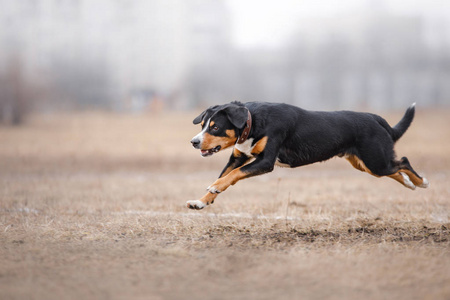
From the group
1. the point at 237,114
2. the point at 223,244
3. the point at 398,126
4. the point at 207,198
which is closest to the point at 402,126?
the point at 398,126

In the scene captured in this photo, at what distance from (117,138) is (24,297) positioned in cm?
2585

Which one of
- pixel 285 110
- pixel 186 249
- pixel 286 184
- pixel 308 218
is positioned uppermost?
pixel 285 110

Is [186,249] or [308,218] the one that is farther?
[308,218]

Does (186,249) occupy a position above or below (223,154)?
above

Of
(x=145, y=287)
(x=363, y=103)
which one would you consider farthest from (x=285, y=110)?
(x=363, y=103)

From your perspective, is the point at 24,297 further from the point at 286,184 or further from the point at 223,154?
the point at 223,154

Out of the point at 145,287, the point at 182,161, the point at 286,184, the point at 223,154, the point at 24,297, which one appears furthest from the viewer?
the point at 223,154

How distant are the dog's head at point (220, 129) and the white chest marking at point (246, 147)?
0.14 m

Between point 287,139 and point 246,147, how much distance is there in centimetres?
60

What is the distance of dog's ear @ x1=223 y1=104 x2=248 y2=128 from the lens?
19.7ft

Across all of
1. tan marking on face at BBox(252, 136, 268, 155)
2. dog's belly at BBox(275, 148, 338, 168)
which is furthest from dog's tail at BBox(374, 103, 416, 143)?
tan marking on face at BBox(252, 136, 268, 155)

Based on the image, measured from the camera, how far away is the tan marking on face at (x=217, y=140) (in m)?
6.15

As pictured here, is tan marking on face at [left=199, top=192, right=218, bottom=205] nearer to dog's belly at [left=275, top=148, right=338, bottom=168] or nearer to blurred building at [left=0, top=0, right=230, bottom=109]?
dog's belly at [left=275, top=148, right=338, bottom=168]

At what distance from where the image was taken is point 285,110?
6516 millimetres
